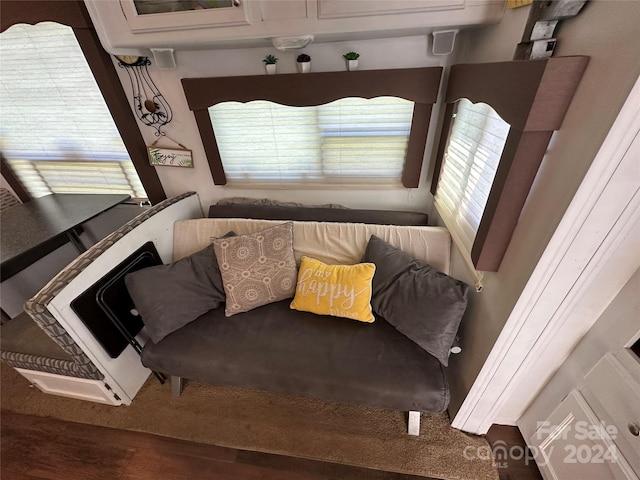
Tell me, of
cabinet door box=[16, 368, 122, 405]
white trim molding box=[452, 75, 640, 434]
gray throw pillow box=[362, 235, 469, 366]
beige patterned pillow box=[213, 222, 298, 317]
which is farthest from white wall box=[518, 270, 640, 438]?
cabinet door box=[16, 368, 122, 405]

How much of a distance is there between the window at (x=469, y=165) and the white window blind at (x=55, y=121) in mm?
2142

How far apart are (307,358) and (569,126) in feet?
4.06

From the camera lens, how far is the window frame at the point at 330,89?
4.39ft

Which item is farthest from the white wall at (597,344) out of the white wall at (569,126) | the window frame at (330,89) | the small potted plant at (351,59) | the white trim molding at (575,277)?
the small potted plant at (351,59)

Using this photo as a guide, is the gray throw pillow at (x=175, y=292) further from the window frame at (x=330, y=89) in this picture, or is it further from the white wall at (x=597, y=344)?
the white wall at (x=597, y=344)

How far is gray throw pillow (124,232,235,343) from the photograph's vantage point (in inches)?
52.9

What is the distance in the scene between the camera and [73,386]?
1.44 m

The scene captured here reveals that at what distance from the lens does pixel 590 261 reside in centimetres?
75

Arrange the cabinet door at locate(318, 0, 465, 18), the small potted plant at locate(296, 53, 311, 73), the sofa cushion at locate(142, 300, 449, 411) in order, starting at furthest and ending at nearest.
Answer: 1. the small potted plant at locate(296, 53, 311, 73)
2. the sofa cushion at locate(142, 300, 449, 411)
3. the cabinet door at locate(318, 0, 465, 18)

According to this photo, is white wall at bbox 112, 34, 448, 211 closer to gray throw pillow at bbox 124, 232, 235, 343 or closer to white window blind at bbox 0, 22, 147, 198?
white window blind at bbox 0, 22, 147, 198

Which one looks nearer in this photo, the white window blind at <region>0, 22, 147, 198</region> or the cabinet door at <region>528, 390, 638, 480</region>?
the cabinet door at <region>528, 390, 638, 480</region>

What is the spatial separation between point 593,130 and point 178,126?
196 cm

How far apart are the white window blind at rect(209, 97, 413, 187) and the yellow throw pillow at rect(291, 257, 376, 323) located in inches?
26.6

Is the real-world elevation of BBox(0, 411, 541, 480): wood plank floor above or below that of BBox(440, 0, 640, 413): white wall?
below
